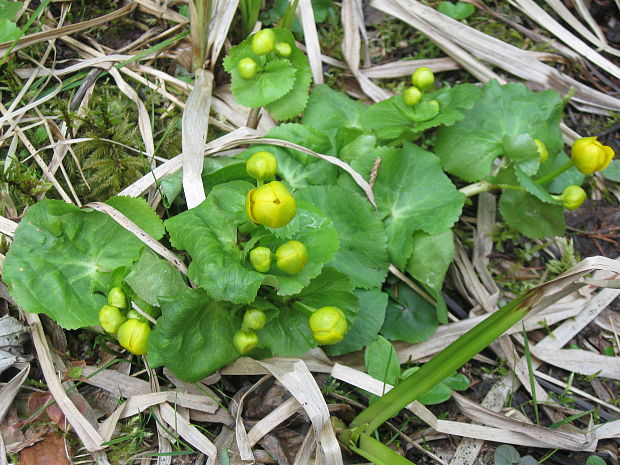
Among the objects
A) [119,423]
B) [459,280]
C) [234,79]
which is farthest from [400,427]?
[234,79]

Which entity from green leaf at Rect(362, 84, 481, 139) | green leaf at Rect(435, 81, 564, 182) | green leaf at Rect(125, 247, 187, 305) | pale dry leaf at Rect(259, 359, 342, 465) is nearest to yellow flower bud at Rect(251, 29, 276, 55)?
green leaf at Rect(362, 84, 481, 139)

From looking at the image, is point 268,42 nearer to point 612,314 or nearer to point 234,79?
point 234,79

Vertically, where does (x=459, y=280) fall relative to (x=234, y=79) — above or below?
below

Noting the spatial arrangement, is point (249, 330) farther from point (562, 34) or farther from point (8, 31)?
point (562, 34)

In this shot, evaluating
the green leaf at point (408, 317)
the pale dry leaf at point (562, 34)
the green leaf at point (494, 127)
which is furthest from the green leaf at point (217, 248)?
the pale dry leaf at point (562, 34)

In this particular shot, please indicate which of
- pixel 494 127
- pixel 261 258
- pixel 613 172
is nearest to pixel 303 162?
pixel 261 258
